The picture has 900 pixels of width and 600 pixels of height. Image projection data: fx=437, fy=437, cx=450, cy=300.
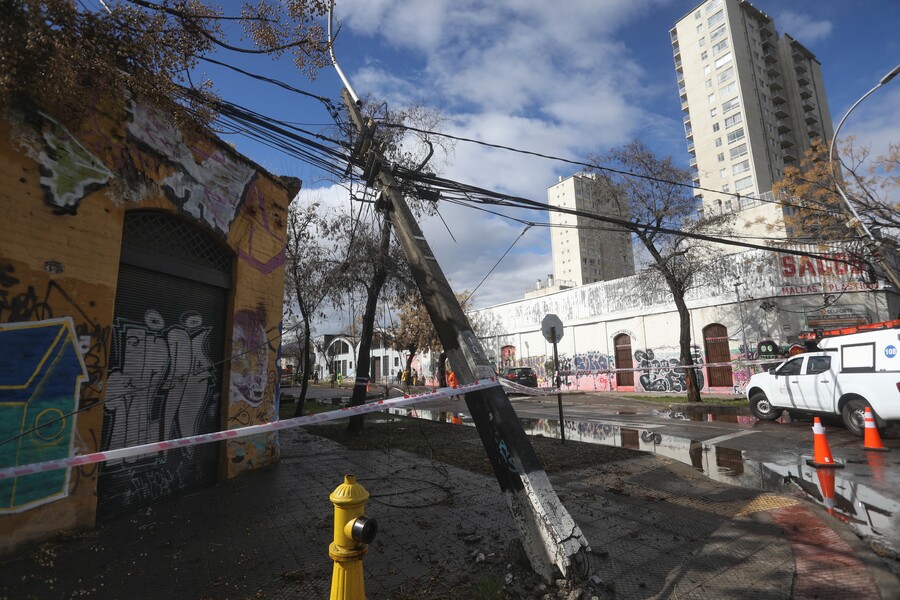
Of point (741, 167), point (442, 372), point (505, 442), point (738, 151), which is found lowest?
point (505, 442)

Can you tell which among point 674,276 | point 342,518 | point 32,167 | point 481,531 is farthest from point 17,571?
point 674,276

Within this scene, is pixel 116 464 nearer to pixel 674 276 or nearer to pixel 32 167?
pixel 32 167

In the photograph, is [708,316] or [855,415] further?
[708,316]

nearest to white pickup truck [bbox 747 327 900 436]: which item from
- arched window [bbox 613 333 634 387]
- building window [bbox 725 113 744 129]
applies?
arched window [bbox 613 333 634 387]

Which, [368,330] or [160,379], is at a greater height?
[368,330]

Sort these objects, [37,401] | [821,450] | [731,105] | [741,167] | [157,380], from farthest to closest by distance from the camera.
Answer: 1. [731,105]
2. [741,167]
3. [821,450]
4. [157,380]
5. [37,401]

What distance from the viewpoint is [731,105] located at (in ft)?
174

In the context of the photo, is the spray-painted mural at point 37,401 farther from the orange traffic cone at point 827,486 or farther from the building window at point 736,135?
the building window at point 736,135

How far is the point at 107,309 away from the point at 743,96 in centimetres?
6530

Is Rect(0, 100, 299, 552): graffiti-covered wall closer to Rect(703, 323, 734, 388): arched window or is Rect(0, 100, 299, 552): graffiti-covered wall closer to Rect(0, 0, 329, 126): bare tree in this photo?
Rect(0, 0, 329, 126): bare tree

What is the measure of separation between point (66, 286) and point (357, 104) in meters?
4.19

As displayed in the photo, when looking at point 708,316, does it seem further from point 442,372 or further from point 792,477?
point 442,372

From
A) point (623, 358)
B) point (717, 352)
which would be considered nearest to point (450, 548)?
point (717, 352)

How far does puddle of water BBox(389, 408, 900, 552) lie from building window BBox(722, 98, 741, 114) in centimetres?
5732
